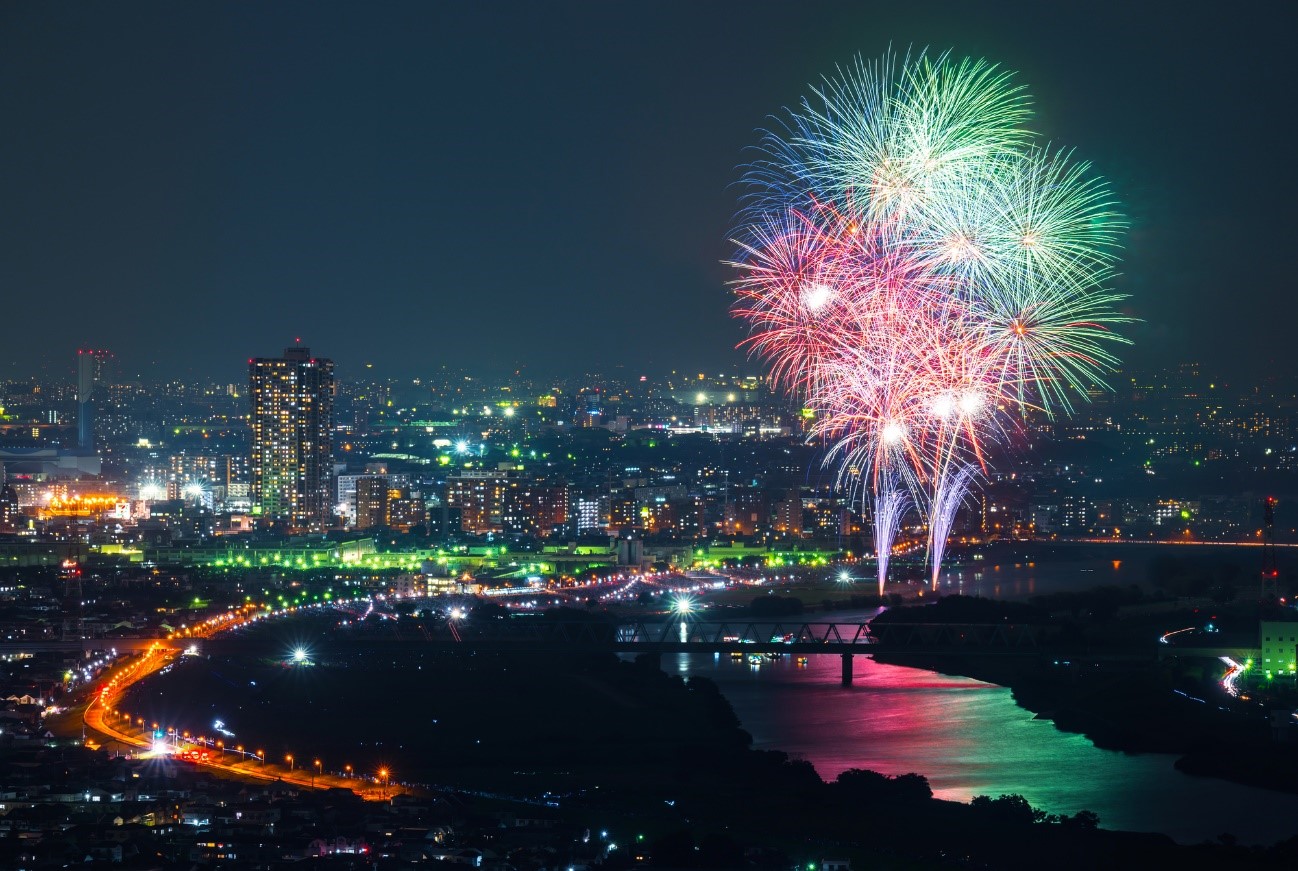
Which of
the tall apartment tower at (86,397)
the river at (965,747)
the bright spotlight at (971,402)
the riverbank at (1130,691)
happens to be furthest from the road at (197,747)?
the tall apartment tower at (86,397)

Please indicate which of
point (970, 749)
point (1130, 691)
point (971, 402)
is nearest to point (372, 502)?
point (1130, 691)

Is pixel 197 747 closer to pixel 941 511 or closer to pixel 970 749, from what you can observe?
pixel 970 749

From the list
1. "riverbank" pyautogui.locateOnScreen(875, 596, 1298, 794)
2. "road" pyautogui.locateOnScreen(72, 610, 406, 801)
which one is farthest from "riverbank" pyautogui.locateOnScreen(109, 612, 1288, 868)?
"riverbank" pyautogui.locateOnScreen(875, 596, 1298, 794)

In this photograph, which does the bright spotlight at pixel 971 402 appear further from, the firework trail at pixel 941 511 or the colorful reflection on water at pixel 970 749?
the colorful reflection on water at pixel 970 749

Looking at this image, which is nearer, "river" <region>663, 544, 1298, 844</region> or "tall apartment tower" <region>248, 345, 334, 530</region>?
"river" <region>663, 544, 1298, 844</region>

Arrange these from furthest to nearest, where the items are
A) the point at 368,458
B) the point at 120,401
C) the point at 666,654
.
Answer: the point at 120,401
the point at 368,458
the point at 666,654

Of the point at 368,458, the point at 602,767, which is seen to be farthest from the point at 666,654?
the point at 368,458

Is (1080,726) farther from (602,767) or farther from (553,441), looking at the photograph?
(553,441)

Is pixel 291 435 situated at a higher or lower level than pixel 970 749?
higher

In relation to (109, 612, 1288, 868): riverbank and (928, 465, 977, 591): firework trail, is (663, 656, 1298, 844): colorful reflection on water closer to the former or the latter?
(109, 612, 1288, 868): riverbank
